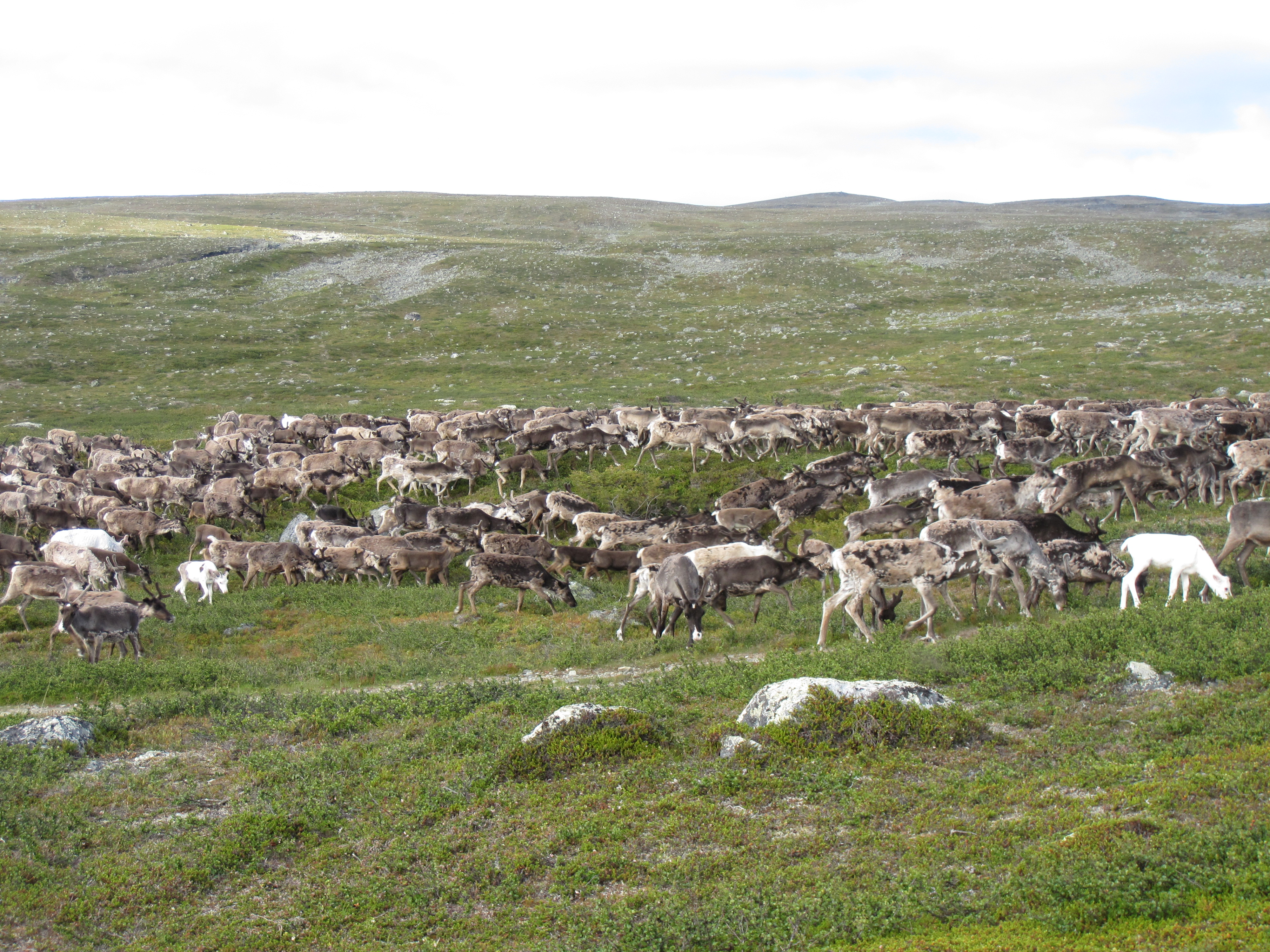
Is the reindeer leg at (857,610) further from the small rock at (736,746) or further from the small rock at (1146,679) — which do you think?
the small rock at (736,746)

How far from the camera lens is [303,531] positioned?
72.4 ft

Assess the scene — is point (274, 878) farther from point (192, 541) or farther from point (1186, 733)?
point (192, 541)

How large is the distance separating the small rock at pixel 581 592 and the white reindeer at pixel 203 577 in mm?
7755

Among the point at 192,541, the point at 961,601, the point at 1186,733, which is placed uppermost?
the point at 1186,733

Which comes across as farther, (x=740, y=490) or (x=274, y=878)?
(x=740, y=490)

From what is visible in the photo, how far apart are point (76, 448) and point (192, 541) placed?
14.3 meters

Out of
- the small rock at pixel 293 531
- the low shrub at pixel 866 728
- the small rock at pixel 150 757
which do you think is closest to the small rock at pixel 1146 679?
the low shrub at pixel 866 728

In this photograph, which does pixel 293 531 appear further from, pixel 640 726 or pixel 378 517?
pixel 640 726

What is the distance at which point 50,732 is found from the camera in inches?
415

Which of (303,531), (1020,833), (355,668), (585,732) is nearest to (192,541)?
(303,531)

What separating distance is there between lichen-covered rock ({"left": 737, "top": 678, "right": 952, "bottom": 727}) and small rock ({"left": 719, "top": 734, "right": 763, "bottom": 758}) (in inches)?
13.5

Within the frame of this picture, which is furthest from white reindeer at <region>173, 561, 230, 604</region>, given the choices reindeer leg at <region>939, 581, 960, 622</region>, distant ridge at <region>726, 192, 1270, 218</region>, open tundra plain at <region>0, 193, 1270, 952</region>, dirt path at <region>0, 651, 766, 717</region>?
distant ridge at <region>726, 192, 1270, 218</region>

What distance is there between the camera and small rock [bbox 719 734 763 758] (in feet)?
29.8

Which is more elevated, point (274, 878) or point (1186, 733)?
point (1186, 733)
